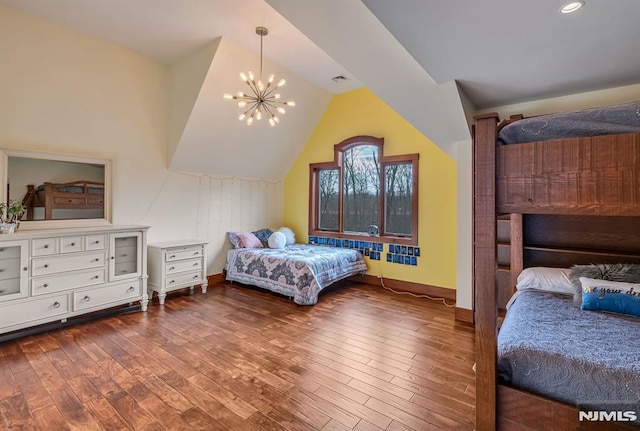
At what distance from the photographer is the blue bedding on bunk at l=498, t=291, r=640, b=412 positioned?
117 centimetres

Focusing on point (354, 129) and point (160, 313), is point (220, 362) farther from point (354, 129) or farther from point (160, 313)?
point (354, 129)

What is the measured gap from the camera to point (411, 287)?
4203mm

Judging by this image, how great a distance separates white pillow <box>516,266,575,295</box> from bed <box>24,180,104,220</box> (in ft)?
15.2

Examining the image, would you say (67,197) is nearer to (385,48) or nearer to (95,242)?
(95,242)

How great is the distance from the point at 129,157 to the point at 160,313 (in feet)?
6.68

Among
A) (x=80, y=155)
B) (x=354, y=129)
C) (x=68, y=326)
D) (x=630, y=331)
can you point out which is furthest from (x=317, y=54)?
(x=68, y=326)

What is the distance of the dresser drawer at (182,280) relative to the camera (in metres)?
3.81

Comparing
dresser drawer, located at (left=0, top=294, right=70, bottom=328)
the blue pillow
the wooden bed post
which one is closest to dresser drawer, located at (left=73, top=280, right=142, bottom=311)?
dresser drawer, located at (left=0, top=294, right=70, bottom=328)

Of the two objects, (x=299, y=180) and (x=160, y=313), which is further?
(x=299, y=180)

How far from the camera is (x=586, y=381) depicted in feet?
3.94

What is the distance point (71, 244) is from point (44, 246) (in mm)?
203

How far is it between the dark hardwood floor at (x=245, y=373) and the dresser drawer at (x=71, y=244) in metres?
0.80

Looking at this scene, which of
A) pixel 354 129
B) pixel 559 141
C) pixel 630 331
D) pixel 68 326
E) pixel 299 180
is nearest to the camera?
pixel 559 141

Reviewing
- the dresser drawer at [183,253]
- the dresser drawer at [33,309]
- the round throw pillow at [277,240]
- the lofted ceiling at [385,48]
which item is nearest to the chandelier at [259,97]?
the lofted ceiling at [385,48]
